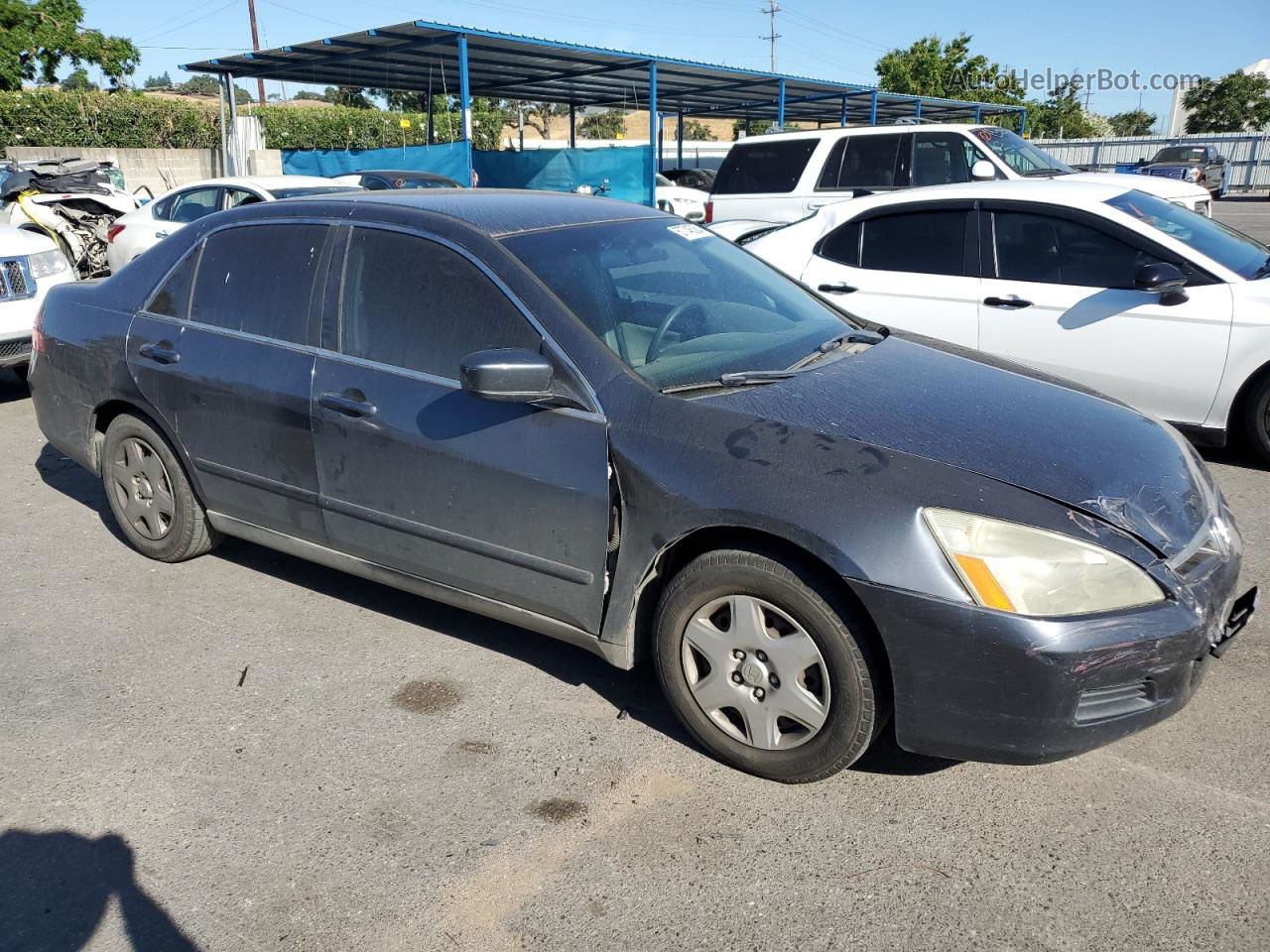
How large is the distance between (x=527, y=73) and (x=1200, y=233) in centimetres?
1761

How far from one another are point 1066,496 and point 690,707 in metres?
1.24

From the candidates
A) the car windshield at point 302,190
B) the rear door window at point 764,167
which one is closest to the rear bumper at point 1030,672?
the rear door window at point 764,167

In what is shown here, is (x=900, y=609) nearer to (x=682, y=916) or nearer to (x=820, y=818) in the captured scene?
(x=820, y=818)

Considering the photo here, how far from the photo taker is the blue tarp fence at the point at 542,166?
17234mm

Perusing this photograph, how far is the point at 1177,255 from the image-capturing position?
5.62 meters

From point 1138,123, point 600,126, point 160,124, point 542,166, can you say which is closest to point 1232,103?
point 1138,123

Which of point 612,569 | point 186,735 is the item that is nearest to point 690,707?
point 612,569

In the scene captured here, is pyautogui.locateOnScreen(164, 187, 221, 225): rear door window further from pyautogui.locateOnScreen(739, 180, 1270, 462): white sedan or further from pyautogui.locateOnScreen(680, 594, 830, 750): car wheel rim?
pyautogui.locateOnScreen(680, 594, 830, 750): car wheel rim

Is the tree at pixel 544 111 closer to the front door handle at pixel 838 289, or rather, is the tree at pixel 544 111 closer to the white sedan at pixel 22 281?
the white sedan at pixel 22 281

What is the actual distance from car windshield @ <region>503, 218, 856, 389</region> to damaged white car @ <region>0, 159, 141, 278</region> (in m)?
9.17

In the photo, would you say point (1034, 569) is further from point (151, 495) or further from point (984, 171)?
point (984, 171)

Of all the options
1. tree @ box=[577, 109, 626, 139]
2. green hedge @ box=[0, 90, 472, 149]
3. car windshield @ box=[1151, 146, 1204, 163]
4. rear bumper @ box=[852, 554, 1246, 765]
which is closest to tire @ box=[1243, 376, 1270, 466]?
rear bumper @ box=[852, 554, 1246, 765]

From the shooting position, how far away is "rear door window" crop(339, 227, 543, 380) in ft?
11.0

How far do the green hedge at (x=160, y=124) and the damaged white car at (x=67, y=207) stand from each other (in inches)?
467
